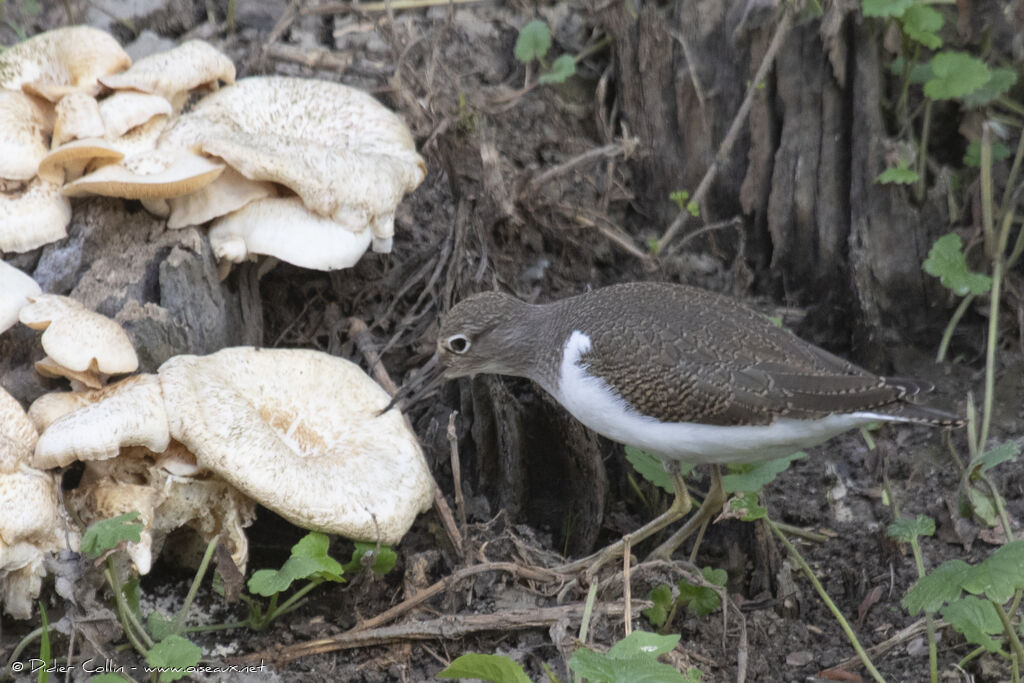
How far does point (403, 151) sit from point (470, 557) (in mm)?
1964

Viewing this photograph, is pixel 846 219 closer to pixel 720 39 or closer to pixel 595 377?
pixel 720 39

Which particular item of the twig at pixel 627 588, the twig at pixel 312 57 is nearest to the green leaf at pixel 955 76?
the twig at pixel 627 588

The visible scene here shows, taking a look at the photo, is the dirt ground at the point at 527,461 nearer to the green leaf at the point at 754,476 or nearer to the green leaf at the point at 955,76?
the green leaf at the point at 754,476

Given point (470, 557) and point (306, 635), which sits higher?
point (470, 557)

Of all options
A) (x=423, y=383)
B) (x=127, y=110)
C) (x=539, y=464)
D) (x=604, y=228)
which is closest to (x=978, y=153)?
(x=604, y=228)

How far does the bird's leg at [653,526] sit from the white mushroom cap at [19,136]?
279 centimetres

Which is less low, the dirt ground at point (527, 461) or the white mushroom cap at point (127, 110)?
the white mushroom cap at point (127, 110)

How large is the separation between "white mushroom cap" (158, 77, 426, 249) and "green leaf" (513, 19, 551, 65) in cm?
145

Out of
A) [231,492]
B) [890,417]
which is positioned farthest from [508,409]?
[890,417]

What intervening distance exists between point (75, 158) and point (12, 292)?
0.70 metres

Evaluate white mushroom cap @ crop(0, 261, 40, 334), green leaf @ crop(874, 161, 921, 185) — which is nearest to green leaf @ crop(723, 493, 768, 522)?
green leaf @ crop(874, 161, 921, 185)

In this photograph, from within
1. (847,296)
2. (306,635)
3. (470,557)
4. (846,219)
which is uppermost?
(846,219)

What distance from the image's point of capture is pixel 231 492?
4.04 meters

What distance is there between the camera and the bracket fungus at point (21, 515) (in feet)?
11.3
